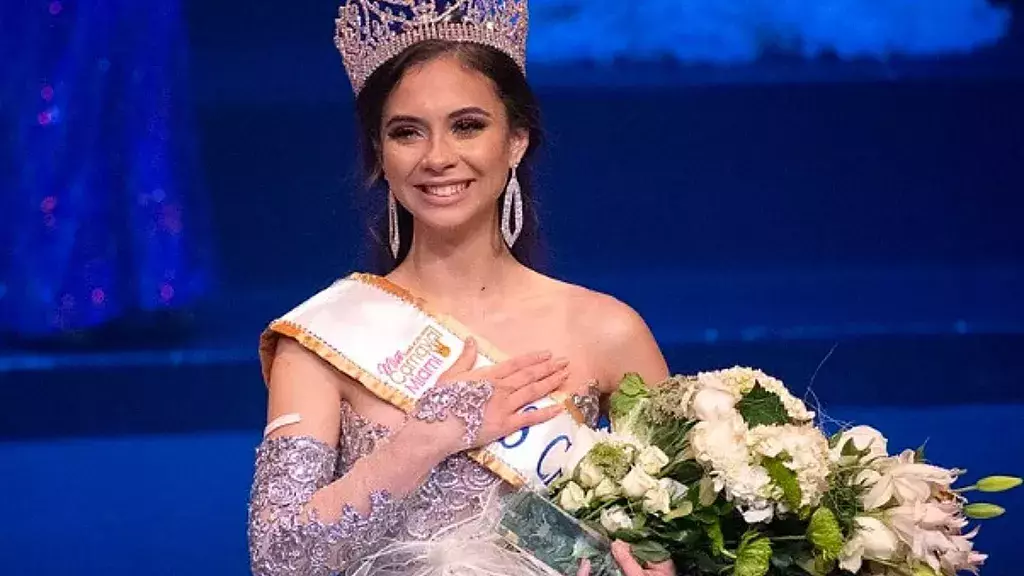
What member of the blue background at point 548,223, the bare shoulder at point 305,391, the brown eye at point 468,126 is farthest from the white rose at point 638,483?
the blue background at point 548,223

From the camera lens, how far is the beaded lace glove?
2298 millimetres

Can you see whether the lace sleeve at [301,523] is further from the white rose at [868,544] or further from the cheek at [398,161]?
the white rose at [868,544]

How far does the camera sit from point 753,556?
201cm

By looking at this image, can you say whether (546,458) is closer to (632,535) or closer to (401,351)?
(401,351)

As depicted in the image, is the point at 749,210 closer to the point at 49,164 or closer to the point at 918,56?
the point at 918,56

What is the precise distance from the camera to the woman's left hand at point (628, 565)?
2.06m

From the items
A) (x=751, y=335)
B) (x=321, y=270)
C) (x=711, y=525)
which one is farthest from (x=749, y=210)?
(x=711, y=525)

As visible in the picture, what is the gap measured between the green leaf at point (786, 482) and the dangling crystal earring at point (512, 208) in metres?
0.67

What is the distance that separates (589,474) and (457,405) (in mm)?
282

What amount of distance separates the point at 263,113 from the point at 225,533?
3.01 ft

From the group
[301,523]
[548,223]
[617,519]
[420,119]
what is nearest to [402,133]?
[420,119]

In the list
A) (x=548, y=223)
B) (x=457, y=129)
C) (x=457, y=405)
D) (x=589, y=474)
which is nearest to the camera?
(x=589, y=474)

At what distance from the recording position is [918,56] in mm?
3902

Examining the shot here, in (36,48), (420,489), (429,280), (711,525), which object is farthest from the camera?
(36,48)
